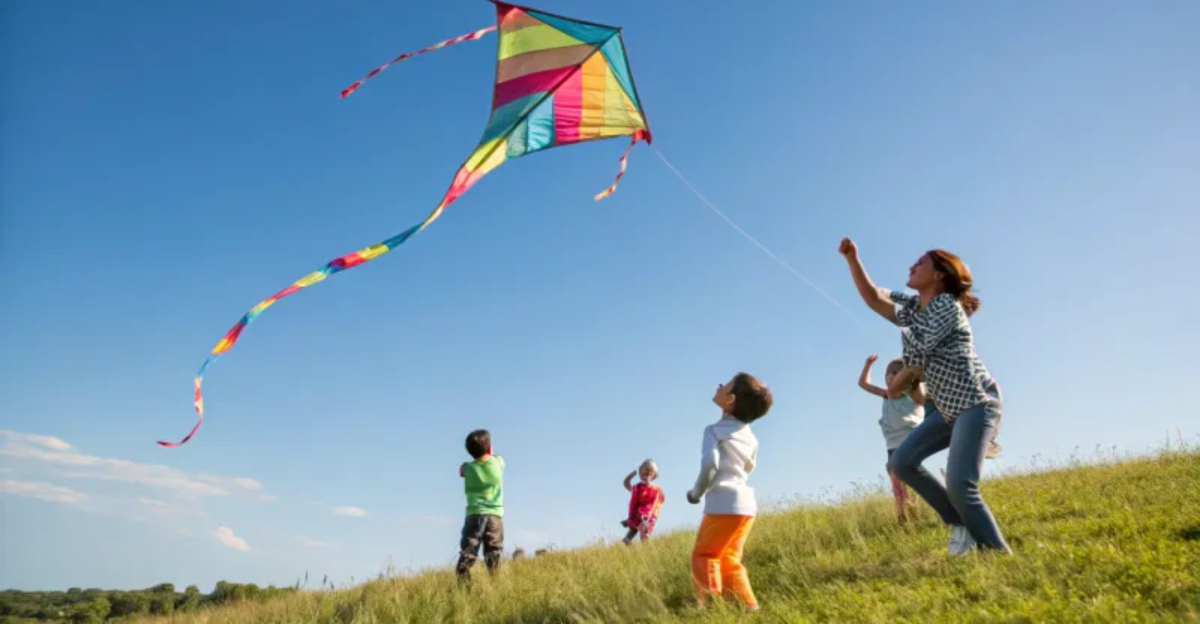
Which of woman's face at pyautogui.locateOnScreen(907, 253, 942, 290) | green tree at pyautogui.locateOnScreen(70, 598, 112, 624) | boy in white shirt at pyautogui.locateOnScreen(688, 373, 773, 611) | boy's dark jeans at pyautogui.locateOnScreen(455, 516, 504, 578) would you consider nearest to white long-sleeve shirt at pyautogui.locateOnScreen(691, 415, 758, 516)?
boy in white shirt at pyautogui.locateOnScreen(688, 373, 773, 611)

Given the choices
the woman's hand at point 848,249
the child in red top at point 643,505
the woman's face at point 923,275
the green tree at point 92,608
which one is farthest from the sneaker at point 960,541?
the green tree at point 92,608

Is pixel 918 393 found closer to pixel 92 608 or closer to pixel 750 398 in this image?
pixel 750 398

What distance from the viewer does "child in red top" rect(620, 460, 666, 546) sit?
→ 11172 millimetres

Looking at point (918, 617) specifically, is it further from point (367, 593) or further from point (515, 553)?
point (515, 553)

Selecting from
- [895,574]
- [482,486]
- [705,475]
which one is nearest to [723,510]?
[705,475]

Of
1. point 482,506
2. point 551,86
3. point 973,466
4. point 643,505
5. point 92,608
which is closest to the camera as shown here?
point 973,466

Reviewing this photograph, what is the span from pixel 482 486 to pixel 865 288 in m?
4.26

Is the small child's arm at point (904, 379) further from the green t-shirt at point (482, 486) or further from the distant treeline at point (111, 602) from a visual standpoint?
the distant treeline at point (111, 602)

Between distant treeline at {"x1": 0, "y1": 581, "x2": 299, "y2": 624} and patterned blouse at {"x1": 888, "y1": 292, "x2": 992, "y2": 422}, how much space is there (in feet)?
26.7

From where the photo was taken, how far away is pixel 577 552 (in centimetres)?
956

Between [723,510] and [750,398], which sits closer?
[723,510]

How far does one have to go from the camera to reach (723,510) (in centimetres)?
464

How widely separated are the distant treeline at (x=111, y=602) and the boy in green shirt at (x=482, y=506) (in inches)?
131

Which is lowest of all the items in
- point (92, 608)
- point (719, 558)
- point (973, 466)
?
point (92, 608)
